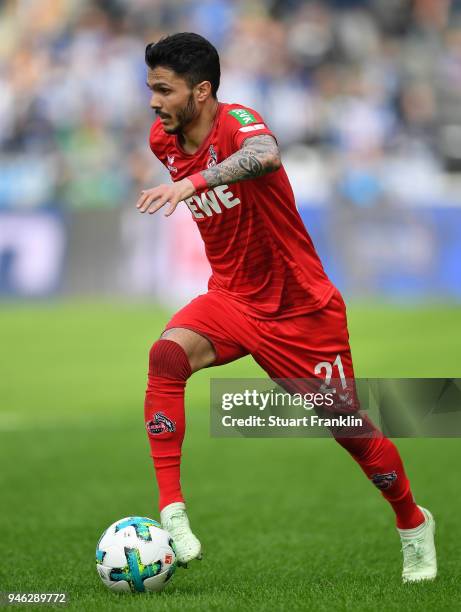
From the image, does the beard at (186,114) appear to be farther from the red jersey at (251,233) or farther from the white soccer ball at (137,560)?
the white soccer ball at (137,560)

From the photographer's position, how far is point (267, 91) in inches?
816

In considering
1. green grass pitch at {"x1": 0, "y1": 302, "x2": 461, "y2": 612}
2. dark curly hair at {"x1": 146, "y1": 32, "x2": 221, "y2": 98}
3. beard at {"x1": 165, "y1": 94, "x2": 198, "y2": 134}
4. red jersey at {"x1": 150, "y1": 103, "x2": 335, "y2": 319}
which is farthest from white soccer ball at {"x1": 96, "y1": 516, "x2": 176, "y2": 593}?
dark curly hair at {"x1": 146, "y1": 32, "x2": 221, "y2": 98}

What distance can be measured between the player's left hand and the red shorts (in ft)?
2.57

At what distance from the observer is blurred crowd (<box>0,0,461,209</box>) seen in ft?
60.7

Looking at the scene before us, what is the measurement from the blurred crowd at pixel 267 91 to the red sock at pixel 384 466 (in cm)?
1190

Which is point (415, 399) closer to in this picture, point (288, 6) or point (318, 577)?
point (318, 577)

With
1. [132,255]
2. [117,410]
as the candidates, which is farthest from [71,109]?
[117,410]

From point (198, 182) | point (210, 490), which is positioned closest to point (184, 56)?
point (198, 182)

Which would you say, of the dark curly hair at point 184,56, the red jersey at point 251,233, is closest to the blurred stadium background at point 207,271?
the red jersey at point 251,233

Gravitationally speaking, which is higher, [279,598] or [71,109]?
[71,109]

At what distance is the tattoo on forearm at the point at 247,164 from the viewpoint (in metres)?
4.77

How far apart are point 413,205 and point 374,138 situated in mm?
2975

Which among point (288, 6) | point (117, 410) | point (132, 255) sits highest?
point (288, 6)

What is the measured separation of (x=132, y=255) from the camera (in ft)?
56.4
